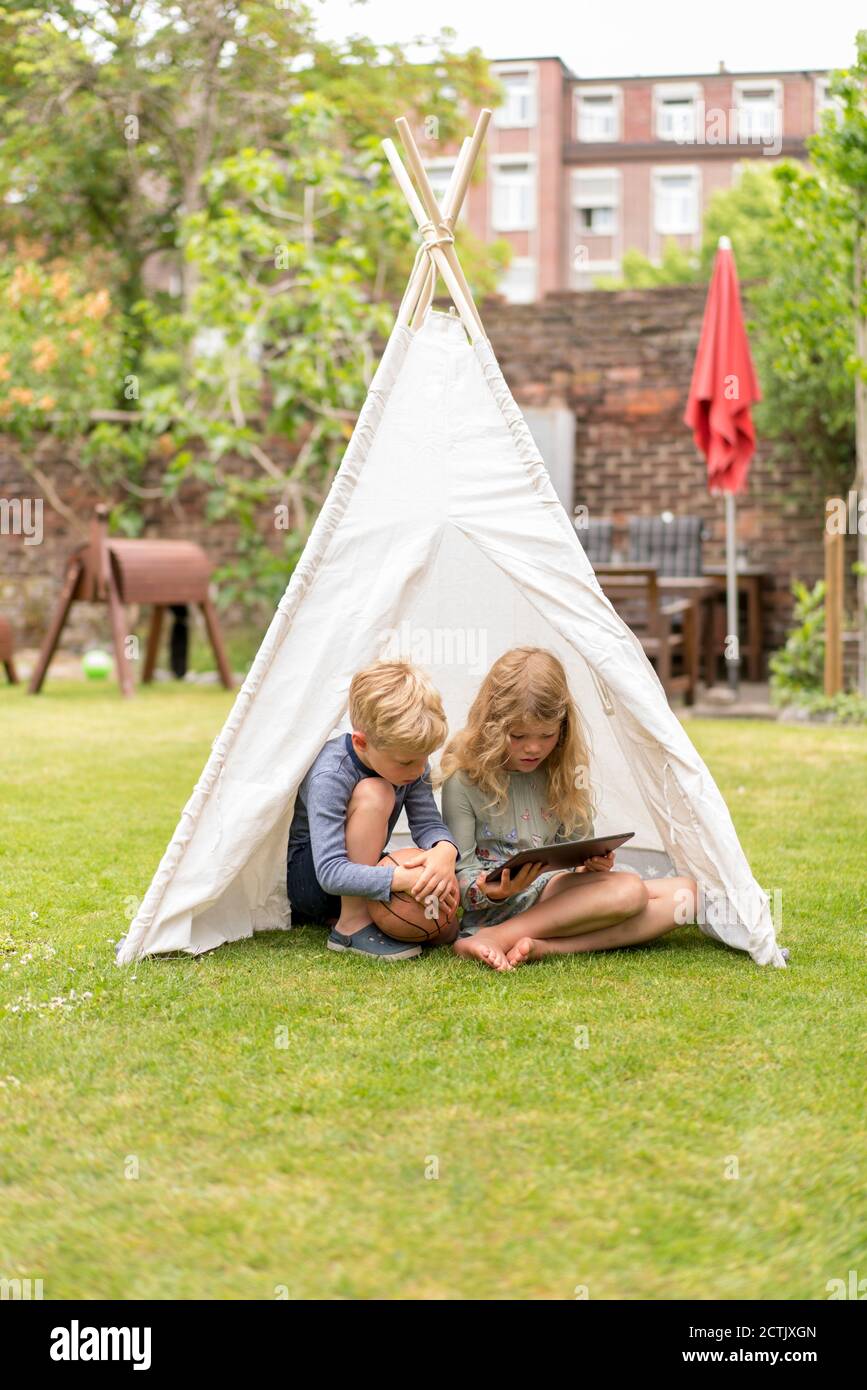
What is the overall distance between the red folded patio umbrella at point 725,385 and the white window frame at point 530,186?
23.5 metres

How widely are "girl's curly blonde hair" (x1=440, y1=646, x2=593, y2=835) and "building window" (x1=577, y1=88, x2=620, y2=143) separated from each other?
31191 millimetres

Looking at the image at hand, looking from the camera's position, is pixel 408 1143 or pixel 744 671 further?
pixel 744 671

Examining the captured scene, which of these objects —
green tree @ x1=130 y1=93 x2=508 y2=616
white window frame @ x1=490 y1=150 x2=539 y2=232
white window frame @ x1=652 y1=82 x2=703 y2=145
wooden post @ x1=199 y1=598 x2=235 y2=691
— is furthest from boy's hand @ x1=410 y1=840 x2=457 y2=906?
white window frame @ x1=652 y1=82 x2=703 y2=145

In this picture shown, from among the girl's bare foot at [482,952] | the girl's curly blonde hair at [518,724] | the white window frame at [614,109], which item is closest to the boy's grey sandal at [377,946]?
the girl's bare foot at [482,952]

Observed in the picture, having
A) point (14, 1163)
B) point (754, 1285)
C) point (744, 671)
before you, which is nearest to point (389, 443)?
point (14, 1163)

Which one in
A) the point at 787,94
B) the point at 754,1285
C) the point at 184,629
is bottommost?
the point at 754,1285

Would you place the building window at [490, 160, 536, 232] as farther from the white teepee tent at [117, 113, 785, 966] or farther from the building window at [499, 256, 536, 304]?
the white teepee tent at [117, 113, 785, 966]

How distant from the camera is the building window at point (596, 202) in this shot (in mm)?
31266

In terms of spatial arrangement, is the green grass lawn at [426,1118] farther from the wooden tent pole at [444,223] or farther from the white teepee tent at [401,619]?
the wooden tent pole at [444,223]

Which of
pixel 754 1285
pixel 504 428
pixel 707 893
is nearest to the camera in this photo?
pixel 754 1285

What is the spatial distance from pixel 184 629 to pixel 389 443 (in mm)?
7384

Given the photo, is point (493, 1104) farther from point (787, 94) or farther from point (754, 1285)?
point (787, 94)

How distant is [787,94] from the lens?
104 ft

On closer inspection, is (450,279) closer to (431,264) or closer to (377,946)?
(431,264)
